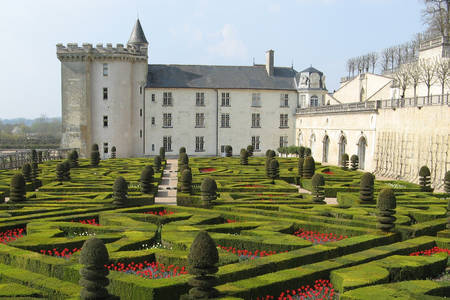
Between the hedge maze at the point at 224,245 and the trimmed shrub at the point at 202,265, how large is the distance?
0.02 meters

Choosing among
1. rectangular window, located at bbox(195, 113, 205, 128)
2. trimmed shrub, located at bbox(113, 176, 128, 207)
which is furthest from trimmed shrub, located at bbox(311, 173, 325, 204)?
rectangular window, located at bbox(195, 113, 205, 128)

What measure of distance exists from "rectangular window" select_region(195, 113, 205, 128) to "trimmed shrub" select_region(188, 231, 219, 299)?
137ft

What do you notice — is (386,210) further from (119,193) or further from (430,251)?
(119,193)

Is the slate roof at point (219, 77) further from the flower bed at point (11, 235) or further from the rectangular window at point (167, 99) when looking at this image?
the flower bed at point (11, 235)

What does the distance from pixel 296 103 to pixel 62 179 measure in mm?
33067

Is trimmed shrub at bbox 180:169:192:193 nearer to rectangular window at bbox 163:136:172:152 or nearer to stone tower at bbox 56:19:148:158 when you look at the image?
stone tower at bbox 56:19:148:158

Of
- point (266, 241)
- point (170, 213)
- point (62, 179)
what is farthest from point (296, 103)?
point (266, 241)

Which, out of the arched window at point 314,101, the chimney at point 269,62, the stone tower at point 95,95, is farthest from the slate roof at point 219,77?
the stone tower at point 95,95

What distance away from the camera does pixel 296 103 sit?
52031 millimetres

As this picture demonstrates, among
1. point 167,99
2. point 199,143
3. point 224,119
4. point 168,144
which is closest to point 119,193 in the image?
point 168,144

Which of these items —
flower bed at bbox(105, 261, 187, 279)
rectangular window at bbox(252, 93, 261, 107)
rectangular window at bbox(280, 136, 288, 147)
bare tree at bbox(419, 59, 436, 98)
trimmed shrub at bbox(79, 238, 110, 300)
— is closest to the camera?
trimmed shrub at bbox(79, 238, 110, 300)

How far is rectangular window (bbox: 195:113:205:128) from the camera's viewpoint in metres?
49.9

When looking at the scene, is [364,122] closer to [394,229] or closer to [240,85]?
[240,85]

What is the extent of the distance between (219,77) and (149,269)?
41.9 m
